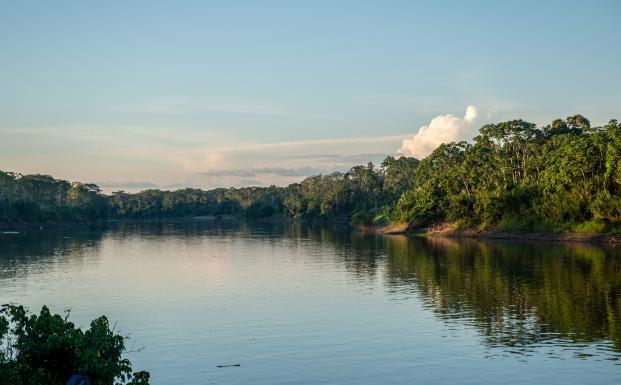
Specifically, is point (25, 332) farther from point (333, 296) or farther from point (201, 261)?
point (201, 261)

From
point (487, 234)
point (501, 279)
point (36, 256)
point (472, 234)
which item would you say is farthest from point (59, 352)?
point (472, 234)

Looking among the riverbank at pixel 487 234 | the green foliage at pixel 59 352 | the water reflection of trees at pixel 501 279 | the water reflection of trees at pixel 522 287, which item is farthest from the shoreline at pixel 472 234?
the green foliage at pixel 59 352

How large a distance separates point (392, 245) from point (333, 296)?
63.2 meters

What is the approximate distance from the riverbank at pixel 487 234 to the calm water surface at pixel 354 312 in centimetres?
1246

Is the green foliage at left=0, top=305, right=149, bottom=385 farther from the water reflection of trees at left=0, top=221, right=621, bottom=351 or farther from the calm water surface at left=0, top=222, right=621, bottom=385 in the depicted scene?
the water reflection of trees at left=0, top=221, right=621, bottom=351

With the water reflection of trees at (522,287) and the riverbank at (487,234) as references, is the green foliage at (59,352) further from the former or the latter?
the riverbank at (487,234)

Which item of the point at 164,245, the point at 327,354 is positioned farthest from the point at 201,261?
the point at 327,354

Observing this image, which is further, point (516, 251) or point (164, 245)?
point (164, 245)

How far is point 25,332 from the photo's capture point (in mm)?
23172

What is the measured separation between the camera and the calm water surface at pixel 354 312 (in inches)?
1340

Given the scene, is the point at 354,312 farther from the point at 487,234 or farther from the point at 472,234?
the point at 472,234

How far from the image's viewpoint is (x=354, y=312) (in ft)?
166

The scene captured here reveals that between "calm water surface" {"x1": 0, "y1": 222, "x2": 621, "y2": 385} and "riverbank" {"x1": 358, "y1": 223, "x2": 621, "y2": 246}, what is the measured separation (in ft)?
40.9

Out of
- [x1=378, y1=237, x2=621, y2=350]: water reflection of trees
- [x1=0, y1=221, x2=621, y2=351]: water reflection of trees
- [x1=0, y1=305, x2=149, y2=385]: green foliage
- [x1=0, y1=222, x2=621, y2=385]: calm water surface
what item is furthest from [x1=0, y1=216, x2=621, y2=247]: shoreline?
[x1=0, y1=305, x2=149, y2=385]: green foliage
